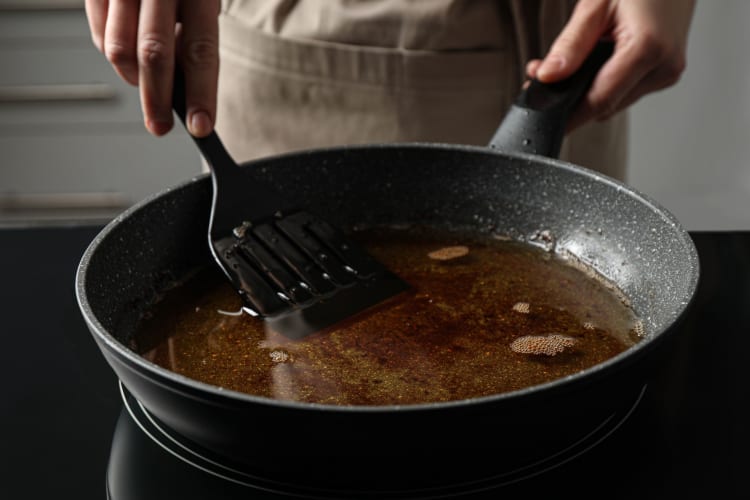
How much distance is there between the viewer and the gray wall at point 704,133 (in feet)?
6.95

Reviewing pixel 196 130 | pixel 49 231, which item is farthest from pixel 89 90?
pixel 196 130

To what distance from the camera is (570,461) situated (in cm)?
54

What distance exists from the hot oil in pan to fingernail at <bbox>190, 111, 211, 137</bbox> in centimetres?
14

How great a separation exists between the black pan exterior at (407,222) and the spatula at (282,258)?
0.13 ft

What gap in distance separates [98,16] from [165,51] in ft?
0.40

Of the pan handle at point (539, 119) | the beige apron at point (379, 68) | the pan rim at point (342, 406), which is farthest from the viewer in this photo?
the beige apron at point (379, 68)

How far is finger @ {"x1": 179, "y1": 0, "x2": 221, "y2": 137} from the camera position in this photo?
0.75 metres

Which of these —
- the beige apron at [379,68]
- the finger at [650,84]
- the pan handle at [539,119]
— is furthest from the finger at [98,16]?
the finger at [650,84]

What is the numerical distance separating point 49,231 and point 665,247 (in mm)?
580

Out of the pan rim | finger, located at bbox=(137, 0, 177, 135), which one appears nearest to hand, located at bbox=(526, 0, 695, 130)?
the pan rim

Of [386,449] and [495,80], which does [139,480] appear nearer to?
[386,449]

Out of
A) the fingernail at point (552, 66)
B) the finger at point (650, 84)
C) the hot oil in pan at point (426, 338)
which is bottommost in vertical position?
the hot oil in pan at point (426, 338)

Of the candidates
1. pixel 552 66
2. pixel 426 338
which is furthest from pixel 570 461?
pixel 552 66

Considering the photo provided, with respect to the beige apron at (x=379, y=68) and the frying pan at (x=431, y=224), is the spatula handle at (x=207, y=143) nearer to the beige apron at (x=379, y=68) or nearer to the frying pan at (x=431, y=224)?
the frying pan at (x=431, y=224)
